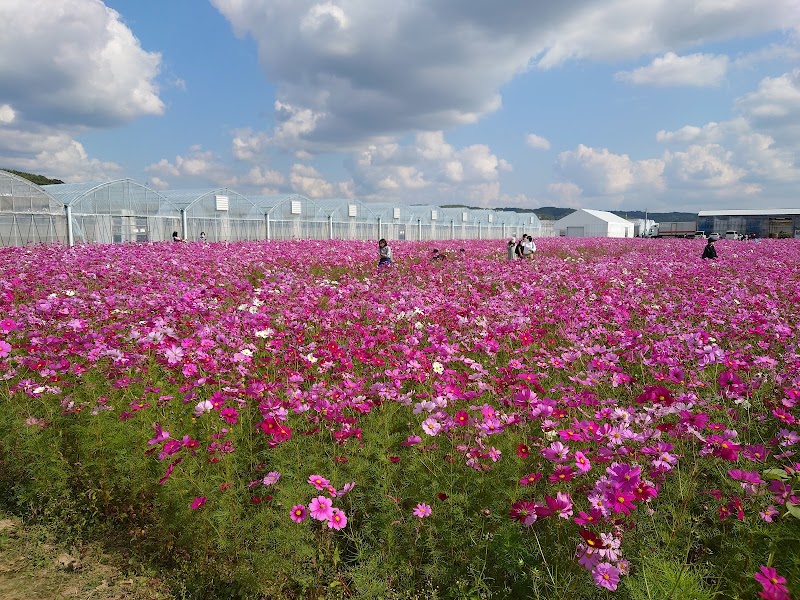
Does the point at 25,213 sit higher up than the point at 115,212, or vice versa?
the point at 115,212

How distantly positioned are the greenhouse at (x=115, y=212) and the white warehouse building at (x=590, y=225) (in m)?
59.2

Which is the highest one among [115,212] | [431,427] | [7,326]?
[115,212]

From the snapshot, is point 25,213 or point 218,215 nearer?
point 25,213

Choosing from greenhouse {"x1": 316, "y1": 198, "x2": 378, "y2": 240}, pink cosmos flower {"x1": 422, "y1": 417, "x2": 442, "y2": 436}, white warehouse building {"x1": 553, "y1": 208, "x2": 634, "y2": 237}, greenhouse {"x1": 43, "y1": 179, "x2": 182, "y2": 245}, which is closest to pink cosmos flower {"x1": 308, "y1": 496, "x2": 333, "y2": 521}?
pink cosmos flower {"x1": 422, "y1": 417, "x2": 442, "y2": 436}

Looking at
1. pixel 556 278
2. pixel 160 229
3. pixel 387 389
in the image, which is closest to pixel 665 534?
pixel 387 389

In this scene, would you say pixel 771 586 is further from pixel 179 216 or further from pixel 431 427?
pixel 179 216

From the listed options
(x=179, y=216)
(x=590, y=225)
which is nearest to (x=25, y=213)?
(x=179, y=216)

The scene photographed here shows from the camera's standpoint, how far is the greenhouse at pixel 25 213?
19.2 m

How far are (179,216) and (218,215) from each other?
2.62 metres

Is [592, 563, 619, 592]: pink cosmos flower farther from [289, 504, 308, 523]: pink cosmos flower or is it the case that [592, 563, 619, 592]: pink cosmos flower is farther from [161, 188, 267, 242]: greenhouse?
[161, 188, 267, 242]: greenhouse

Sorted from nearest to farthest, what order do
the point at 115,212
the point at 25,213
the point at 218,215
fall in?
the point at 25,213 < the point at 115,212 < the point at 218,215

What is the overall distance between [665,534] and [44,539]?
3.77m

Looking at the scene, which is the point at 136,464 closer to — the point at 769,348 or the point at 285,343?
the point at 285,343

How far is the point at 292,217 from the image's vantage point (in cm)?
3391
